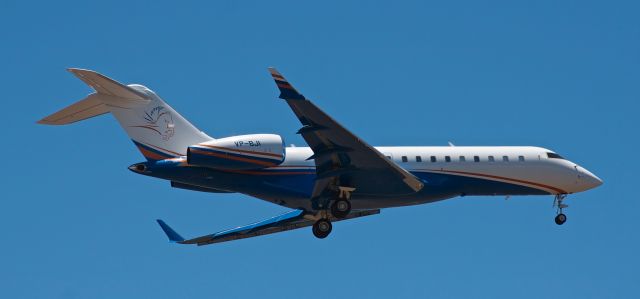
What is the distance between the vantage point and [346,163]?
34.1 m

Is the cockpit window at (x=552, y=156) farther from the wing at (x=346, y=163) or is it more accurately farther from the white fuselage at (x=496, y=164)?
the wing at (x=346, y=163)

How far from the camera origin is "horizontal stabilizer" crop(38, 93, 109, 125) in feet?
107

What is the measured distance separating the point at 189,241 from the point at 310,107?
9882mm

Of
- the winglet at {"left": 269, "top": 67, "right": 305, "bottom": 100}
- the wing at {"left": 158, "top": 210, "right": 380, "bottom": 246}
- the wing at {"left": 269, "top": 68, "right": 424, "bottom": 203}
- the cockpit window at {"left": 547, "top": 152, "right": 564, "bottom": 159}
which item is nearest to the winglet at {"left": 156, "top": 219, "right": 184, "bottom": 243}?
the wing at {"left": 158, "top": 210, "right": 380, "bottom": 246}

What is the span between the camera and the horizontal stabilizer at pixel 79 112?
32656mm

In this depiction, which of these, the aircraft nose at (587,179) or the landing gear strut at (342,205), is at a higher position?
the aircraft nose at (587,179)

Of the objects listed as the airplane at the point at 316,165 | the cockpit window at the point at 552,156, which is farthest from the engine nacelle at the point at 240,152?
the cockpit window at the point at 552,156

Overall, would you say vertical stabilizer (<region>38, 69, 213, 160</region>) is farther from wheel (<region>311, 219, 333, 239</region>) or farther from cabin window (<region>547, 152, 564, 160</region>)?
cabin window (<region>547, 152, 564, 160</region>)

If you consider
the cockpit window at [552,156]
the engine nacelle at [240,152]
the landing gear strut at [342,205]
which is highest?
the cockpit window at [552,156]

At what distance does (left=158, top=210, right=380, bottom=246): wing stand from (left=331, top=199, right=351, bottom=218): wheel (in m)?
2.81

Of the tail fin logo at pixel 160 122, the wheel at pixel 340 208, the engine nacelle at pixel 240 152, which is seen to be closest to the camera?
the engine nacelle at pixel 240 152

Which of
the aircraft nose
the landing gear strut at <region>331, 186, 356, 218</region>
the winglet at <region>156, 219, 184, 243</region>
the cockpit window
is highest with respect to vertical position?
the cockpit window

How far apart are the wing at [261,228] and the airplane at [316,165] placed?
0.06 m

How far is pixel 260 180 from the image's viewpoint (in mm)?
34375
